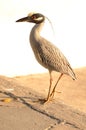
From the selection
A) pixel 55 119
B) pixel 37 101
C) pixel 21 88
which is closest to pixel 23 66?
pixel 21 88

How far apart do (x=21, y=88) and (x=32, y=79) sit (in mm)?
2270

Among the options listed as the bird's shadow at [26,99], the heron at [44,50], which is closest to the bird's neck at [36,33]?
the heron at [44,50]

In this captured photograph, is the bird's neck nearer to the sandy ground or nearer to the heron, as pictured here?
the heron

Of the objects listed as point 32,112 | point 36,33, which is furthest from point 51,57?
point 32,112

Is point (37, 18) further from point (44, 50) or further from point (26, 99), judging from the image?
point (26, 99)

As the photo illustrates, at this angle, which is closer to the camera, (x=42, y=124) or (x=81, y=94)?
(x=42, y=124)

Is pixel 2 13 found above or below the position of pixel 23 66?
above

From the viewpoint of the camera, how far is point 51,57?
21.5 feet

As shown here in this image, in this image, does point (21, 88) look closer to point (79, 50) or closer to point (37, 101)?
point (37, 101)

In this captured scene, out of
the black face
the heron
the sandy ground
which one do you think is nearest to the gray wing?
the heron

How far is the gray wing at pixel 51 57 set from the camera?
255 inches

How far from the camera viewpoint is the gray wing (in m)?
Result: 6.48

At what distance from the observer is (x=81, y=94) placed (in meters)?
8.75

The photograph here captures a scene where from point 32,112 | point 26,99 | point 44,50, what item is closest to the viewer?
point 32,112
